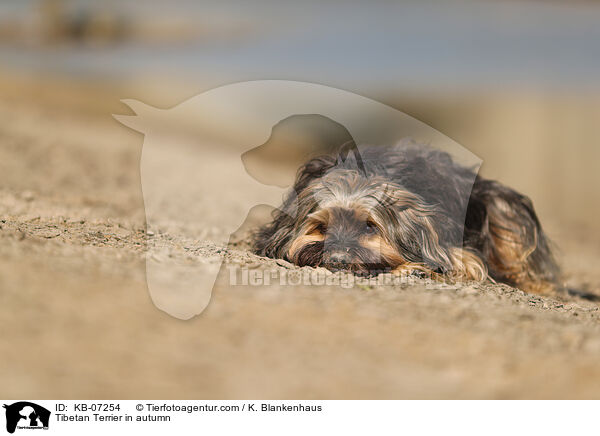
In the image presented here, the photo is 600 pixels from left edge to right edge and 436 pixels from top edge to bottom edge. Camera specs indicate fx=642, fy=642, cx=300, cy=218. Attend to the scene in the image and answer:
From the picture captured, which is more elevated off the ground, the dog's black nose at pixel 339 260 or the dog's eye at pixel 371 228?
the dog's eye at pixel 371 228

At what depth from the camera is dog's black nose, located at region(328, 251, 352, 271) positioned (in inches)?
175

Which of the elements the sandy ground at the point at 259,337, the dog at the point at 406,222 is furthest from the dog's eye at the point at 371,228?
the sandy ground at the point at 259,337

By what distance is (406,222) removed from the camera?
190 inches

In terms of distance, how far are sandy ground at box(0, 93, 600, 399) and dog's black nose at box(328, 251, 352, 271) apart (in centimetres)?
37

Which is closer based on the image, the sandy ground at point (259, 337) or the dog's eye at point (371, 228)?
the sandy ground at point (259, 337)

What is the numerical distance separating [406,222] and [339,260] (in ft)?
2.28

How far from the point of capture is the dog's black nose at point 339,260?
4449mm

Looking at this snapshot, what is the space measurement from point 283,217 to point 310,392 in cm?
276

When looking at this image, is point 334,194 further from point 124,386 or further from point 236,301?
point 124,386
